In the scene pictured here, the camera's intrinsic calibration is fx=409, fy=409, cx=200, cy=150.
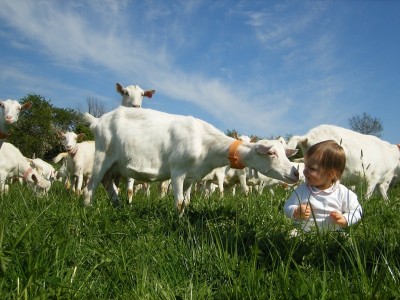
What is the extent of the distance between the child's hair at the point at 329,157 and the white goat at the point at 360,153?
4115 millimetres

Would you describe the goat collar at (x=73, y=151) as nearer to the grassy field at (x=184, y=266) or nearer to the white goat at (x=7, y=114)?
the white goat at (x=7, y=114)

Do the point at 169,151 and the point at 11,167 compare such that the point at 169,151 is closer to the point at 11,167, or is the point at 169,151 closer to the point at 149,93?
the point at 149,93

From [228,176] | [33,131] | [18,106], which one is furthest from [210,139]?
[33,131]

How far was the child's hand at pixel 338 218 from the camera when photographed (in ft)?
10.3

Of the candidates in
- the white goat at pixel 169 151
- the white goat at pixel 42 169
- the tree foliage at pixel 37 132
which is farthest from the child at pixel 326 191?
the tree foliage at pixel 37 132

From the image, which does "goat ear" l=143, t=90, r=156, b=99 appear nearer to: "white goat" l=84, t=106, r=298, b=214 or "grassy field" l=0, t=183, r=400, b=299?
"white goat" l=84, t=106, r=298, b=214

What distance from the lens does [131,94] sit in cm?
1052

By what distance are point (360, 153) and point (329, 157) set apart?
4546 mm

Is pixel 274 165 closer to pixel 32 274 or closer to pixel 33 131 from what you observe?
pixel 32 274

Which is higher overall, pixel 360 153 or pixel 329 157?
pixel 360 153

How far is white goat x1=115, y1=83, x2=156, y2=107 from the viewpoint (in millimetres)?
10422

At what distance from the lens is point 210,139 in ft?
19.0

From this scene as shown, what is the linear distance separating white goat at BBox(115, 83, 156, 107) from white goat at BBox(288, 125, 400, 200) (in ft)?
14.3

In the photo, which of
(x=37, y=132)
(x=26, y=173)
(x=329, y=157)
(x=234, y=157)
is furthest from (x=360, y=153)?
(x=37, y=132)
